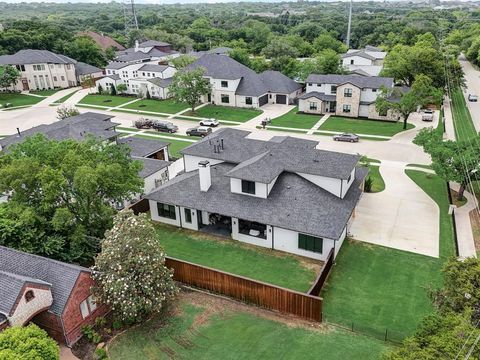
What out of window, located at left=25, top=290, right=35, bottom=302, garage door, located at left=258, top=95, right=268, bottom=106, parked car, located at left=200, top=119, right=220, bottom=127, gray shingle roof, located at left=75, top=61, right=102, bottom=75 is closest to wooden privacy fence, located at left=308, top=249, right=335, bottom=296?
window, located at left=25, top=290, right=35, bottom=302

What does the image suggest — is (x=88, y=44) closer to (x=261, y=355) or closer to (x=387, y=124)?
(x=387, y=124)

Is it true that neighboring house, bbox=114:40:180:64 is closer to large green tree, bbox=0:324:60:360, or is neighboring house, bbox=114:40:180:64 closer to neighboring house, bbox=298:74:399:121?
neighboring house, bbox=298:74:399:121

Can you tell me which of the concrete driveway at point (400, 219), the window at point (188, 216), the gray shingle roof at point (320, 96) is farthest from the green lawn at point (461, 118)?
the window at point (188, 216)

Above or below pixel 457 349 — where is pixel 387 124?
below

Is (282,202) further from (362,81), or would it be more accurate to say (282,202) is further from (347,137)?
(362,81)

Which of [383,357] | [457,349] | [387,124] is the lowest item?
[387,124]

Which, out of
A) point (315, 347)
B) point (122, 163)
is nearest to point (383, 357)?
point (315, 347)
